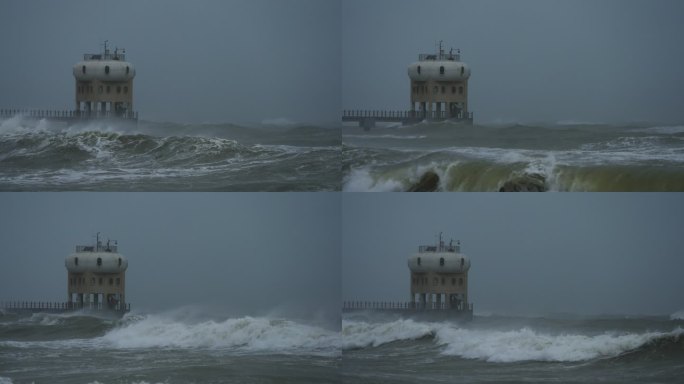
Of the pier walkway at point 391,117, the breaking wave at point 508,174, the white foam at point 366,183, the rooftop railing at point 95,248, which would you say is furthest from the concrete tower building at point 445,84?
the rooftop railing at point 95,248

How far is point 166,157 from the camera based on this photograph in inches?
454

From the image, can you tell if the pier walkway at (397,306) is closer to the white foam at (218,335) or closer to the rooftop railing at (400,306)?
the rooftop railing at (400,306)

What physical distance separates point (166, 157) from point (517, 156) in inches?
119

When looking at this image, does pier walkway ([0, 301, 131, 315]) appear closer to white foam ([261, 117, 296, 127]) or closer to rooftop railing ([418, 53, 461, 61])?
white foam ([261, 117, 296, 127])

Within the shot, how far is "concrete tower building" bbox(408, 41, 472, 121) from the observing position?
11.6 meters

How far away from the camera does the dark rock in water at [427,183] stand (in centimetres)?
1156

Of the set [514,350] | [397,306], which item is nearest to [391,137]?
[397,306]

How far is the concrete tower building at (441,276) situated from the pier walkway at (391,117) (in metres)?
1.04

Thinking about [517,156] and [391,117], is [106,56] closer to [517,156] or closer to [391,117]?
[391,117]

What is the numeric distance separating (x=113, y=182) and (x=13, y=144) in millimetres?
923

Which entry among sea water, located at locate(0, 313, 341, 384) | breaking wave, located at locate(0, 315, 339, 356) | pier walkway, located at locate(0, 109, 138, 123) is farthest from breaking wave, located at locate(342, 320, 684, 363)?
pier walkway, located at locate(0, 109, 138, 123)

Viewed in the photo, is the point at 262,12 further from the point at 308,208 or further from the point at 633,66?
the point at 633,66

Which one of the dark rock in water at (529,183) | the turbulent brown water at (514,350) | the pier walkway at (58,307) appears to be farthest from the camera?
the pier walkway at (58,307)

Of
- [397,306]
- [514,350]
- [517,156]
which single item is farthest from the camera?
[397,306]
